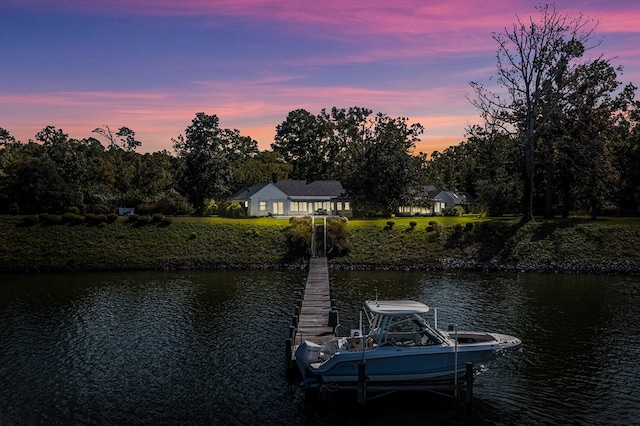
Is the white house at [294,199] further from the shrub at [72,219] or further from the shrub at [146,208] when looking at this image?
the shrub at [72,219]

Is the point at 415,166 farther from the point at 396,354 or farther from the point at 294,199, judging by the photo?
the point at 396,354

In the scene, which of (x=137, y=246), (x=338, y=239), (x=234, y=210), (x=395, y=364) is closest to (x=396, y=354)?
(x=395, y=364)

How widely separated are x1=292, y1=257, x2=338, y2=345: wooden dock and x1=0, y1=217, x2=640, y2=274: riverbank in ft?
59.6

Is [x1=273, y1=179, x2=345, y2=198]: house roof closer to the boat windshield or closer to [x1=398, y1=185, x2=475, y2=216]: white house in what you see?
[x1=398, y1=185, x2=475, y2=216]: white house

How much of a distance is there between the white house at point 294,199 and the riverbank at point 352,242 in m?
17.6

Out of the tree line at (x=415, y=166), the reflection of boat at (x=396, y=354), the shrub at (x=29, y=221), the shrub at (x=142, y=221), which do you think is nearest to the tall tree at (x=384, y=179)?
the tree line at (x=415, y=166)

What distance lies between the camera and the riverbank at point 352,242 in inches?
2260

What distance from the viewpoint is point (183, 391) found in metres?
23.3

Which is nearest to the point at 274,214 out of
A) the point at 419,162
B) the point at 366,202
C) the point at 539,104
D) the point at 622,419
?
the point at 366,202

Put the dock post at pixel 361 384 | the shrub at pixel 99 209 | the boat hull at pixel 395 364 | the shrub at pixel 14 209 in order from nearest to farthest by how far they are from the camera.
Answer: the dock post at pixel 361 384, the boat hull at pixel 395 364, the shrub at pixel 14 209, the shrub at pixel 99 209

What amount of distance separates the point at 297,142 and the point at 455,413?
120 metres

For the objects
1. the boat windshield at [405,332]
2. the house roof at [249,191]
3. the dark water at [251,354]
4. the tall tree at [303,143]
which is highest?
the tall tree at [303,143]

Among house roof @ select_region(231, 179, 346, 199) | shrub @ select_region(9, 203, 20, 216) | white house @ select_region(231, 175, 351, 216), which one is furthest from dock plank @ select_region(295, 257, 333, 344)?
shrub @ select_region(9, 203, 20, 216)

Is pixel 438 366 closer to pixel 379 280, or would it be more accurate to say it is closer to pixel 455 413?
pixel 455 413
